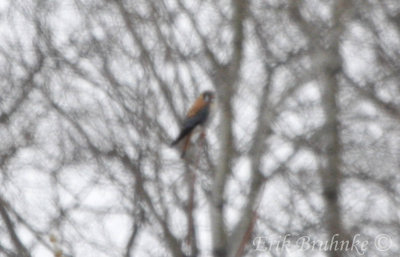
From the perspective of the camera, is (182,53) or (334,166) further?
(182,53)

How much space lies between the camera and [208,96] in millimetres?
12438

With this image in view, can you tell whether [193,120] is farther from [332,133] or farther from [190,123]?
[332,133]

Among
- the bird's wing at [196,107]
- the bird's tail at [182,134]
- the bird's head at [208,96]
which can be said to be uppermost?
the bird's head at [208,96]

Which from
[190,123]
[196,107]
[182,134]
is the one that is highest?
[196,107]

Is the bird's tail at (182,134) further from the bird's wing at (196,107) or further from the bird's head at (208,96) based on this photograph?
the bird's head at (208,96)

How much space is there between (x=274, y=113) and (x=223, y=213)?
114 cm

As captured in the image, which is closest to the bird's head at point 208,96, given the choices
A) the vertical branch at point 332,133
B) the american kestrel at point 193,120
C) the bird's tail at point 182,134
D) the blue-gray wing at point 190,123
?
the american kestrel at point 193,120

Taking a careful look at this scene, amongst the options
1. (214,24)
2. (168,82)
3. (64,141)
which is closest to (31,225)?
(64,141)

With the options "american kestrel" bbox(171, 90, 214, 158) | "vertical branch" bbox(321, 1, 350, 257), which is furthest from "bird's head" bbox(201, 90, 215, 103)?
"vertical branch" bbox(321, 1, 350, 257)

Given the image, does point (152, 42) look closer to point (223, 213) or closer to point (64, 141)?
point (64, 141)

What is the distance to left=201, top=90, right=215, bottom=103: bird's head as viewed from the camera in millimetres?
12351

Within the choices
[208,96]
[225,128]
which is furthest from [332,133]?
[208,96]

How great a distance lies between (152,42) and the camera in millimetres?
12641

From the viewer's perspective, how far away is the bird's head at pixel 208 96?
12351 mm
